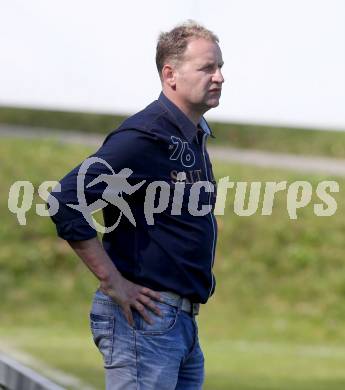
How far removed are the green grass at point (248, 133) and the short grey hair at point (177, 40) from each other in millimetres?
10726

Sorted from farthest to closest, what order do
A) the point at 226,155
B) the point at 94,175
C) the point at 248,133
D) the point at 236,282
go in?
the point at 248,133 → the point at 226,155 → the point at 236,282 → the point at 94,175

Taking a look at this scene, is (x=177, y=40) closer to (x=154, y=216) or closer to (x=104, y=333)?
(x=154, y=216)

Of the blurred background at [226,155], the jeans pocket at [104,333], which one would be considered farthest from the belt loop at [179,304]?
the blurred background at [226,155]

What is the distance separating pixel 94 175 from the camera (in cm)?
358

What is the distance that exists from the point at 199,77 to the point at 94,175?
0.43 m

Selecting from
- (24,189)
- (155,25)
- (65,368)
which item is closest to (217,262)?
(24,189)

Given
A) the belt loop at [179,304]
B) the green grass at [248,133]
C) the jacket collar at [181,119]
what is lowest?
the belt loop at [179,304]

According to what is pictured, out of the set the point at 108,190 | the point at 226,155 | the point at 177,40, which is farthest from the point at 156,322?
the point at 226,155

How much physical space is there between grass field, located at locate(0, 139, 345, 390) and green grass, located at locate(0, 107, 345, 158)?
1.27 meters

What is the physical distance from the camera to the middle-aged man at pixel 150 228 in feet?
11.8

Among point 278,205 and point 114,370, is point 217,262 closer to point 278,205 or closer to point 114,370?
point 278,205

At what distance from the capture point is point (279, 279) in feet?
40.6

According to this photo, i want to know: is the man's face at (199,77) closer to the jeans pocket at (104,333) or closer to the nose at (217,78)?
the nose at (217,78)

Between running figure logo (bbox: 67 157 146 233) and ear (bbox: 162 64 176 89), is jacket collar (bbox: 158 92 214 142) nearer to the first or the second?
ear (bbox: 162 64 176 89)
